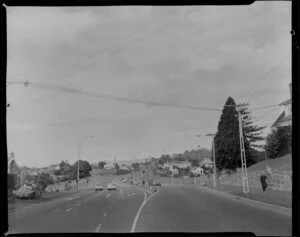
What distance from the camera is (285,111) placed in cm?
192

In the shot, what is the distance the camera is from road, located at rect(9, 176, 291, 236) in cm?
196

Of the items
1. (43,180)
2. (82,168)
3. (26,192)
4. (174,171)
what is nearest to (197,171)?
(174,171)

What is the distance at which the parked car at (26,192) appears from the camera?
199 cm

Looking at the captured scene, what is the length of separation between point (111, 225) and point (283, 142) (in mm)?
1167

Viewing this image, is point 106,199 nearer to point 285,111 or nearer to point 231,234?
point 231,234

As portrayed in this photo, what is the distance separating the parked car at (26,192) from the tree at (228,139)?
1311 mm

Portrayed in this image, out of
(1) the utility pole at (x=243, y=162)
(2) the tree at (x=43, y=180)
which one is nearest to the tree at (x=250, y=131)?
(1) the utility pole at (x=243, y=162)

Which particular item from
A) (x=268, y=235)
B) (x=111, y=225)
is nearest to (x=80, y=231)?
(x=111, y=225)

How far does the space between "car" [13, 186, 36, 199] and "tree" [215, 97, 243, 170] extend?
1.32 metres

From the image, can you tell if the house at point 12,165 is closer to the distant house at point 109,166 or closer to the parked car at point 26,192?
the parked car at point 26,192

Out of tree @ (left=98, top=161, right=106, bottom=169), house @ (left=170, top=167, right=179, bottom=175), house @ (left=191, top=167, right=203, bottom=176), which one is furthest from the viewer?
house @ (left=191, top=167, right=203, bottom=176)

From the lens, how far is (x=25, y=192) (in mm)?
2076

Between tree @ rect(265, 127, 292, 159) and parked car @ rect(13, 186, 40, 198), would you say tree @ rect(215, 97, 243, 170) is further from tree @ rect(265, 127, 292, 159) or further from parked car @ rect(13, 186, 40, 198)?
parked car @ rect(13, 186, 40, 198)

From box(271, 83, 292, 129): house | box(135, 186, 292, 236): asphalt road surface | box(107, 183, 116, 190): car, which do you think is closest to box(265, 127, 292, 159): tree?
box(271, 83, 292, 129): house
